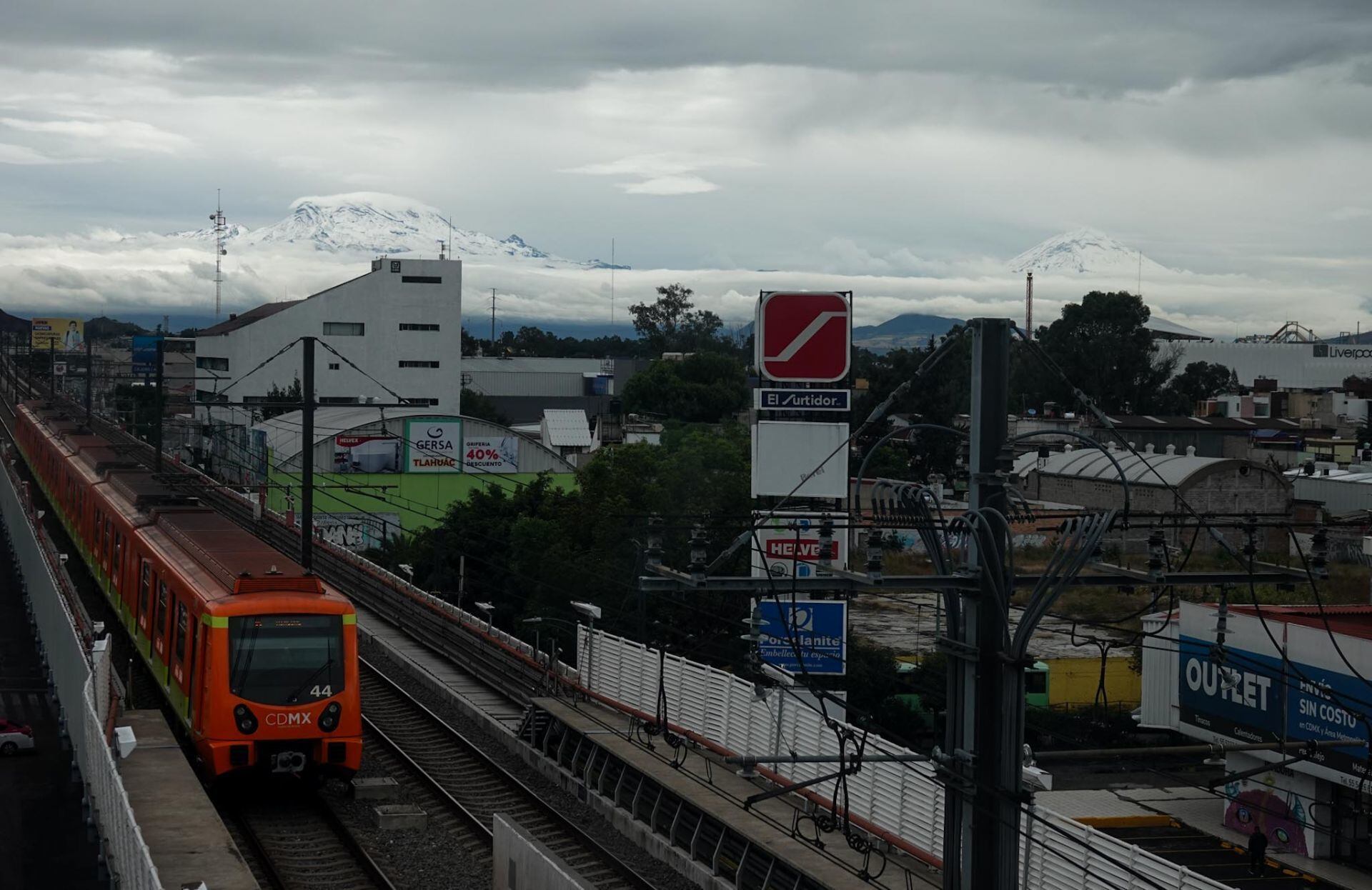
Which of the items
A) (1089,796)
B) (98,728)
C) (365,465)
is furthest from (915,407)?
(98,728)

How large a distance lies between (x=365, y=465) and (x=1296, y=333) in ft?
458

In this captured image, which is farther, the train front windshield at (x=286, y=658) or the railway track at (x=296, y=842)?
the train front windshield at (x=286, y=658)

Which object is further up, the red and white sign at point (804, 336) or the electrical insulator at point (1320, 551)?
the red and white sign at point (804, 336)

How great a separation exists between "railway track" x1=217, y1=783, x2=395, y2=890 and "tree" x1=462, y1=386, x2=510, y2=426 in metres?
78.1

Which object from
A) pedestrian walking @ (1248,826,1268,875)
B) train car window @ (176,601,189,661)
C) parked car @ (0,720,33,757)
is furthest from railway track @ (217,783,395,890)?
pedestrian walking @ (1248,826,1268,875)

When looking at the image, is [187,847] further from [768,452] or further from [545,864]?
[768,452]

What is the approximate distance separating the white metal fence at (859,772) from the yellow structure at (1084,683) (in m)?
19.4

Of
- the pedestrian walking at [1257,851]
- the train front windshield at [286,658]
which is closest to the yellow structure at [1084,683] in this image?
the pedestrian walking at [1257,851]

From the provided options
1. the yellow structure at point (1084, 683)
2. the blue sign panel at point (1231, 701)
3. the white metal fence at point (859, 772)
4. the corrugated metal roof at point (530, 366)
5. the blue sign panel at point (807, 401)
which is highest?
the corrugated metal roof at point (530, 366)

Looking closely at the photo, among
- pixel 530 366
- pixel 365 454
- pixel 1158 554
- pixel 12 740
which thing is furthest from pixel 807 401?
pixel 530 366

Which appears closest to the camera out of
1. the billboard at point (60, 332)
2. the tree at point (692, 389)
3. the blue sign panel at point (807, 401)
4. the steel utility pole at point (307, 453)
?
the blue sign panel at point (807, 401)

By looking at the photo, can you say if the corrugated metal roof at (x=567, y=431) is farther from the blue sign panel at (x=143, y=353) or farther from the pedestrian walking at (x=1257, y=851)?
the pedestrian walking at (x=1257, y=851)

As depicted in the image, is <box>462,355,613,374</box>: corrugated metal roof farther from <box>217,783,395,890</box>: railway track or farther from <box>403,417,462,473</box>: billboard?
<box>217,783,395,890</box>: railway track

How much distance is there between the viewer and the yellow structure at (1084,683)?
36969 mm
